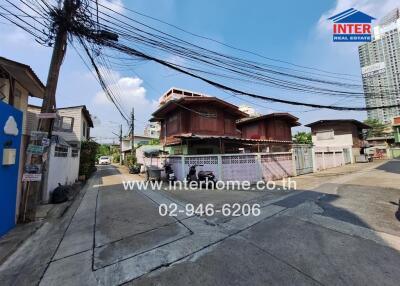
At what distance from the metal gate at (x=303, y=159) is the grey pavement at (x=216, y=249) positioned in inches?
315

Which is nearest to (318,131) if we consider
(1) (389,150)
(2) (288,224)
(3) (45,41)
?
(1) (389,150)

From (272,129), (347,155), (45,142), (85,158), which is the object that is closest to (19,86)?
(45,142)

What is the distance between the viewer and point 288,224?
4578 mm

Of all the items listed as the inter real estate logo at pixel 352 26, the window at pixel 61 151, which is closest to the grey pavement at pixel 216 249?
the window at pixel 61 151

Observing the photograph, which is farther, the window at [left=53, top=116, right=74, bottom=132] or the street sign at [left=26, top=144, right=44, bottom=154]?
the window at [left=53, top=116, right=74, bottom=132]

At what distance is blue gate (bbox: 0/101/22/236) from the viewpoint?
405cm

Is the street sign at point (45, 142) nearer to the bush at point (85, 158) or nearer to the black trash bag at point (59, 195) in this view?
the black trash bag at point (59, 195)

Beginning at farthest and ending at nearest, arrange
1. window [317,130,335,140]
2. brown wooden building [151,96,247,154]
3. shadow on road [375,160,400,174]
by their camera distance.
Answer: window [317,130,335,140] → brown wooden building [151,96,247,154] → shadow on road [375,160,400,174]

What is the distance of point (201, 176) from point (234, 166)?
1.97 meters

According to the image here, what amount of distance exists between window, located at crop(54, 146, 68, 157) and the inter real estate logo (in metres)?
13.1

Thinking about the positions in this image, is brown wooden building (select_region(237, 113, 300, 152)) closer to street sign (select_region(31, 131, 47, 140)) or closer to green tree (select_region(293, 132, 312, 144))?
green tree (select_region(293, 132, 312, 144))

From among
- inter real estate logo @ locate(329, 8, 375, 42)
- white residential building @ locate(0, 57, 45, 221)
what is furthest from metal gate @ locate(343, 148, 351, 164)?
white residential building @ locate(0, 57, 45, 221)

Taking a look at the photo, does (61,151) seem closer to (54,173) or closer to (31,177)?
(54,173)

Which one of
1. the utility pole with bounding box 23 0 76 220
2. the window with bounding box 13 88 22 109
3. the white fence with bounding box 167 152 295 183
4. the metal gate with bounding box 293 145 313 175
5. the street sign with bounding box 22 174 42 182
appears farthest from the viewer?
the metal gate with bounding box 293 145 313 175
